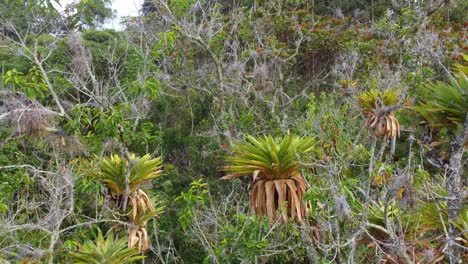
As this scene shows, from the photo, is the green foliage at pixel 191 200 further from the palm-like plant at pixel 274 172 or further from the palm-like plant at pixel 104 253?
the palm-like plant at pixel 274 172

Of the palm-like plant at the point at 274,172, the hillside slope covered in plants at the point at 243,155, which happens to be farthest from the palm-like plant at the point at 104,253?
the palm-like plant at the point at 274,172

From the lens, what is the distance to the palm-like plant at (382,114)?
5457 millimetres

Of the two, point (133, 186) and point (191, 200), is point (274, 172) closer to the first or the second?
point (191, 200)

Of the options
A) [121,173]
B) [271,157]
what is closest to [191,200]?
[121,173]

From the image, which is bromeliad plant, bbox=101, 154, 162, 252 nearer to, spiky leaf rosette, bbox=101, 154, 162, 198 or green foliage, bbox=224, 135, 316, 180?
spiky leaf rosette, bbox=101, 154, 162, 198

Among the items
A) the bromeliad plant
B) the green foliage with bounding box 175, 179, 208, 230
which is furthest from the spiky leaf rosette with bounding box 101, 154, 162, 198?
the green foliage with bounding box 175, 179, 208, 230

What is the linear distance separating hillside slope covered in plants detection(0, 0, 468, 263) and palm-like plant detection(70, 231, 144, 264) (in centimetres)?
2

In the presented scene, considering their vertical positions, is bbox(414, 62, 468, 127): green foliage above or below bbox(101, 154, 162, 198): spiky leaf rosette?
above

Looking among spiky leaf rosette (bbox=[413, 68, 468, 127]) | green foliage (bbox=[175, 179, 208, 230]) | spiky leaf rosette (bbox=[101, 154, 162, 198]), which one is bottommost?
green foliage (bbox=[175, 179, 208, 230])

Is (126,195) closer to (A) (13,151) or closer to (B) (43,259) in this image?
(B) (43,259)

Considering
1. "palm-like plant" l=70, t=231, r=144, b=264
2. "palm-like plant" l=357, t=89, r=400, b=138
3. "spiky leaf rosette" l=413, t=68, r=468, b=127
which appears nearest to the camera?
"spiky leaf rosette" l=413, t=68, r=468, b=127

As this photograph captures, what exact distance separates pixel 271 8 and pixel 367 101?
4732mm

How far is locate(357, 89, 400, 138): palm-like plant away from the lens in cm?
546

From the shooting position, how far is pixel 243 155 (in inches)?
168
